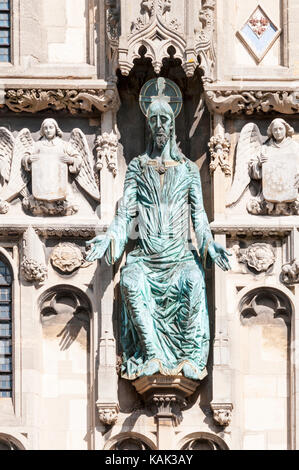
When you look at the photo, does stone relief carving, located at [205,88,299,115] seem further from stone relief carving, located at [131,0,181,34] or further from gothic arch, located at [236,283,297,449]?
gothic arch, located at [236,283,297,449]

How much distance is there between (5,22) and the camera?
1465 inches

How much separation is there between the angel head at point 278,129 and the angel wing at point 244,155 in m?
0.16

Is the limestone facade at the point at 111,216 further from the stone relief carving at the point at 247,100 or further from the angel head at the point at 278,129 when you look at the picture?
the angel head at the point at 278,129

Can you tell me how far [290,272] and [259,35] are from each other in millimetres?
2892

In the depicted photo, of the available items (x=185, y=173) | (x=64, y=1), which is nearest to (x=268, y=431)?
(x=185, y=173)

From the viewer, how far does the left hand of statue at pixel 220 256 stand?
3566 centimetres

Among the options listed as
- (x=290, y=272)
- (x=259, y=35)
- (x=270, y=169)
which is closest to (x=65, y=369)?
(x=290, y=272)

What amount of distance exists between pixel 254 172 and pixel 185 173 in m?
0.82

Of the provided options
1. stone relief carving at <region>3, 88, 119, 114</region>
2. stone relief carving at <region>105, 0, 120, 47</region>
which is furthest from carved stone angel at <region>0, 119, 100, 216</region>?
stone relief carving at <region>105, 0, 120, 47</region>

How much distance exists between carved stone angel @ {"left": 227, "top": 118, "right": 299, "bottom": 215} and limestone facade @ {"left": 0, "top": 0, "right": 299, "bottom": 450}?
77mm

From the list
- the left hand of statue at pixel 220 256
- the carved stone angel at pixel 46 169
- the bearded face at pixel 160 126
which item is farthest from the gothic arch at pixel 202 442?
the bearded face at pixel 160 126

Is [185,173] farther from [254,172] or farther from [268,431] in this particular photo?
[268,431]

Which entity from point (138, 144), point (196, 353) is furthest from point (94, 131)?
point (196, 353)
